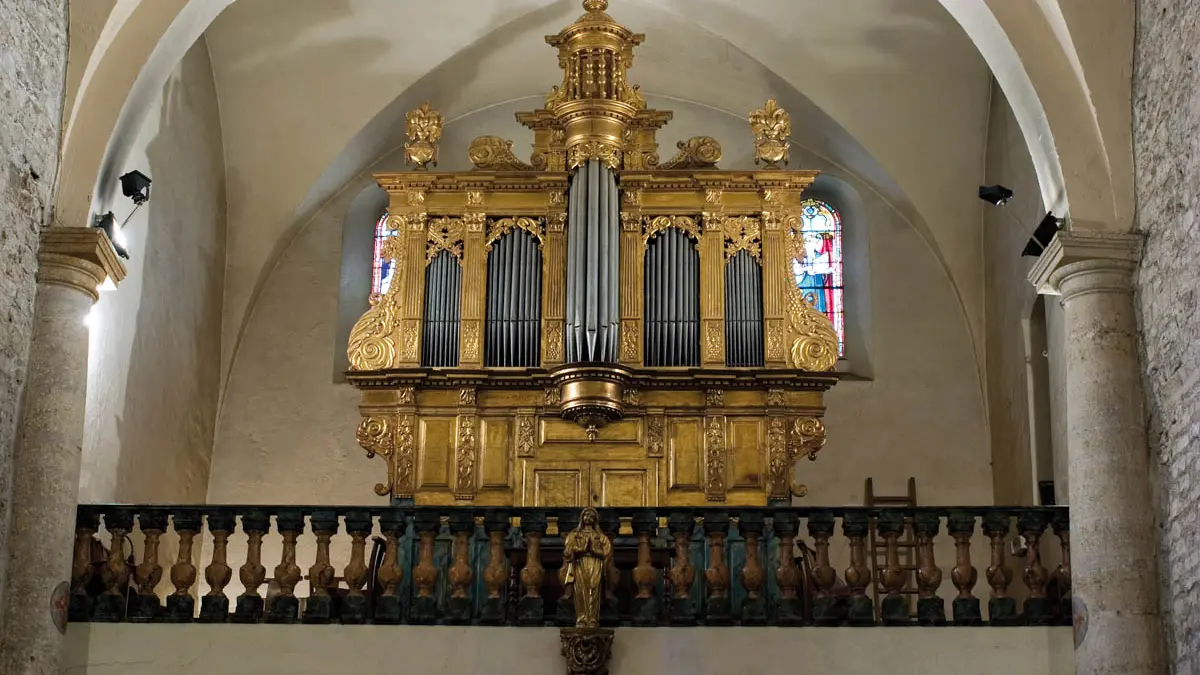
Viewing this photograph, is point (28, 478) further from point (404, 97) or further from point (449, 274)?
point (404, 97)

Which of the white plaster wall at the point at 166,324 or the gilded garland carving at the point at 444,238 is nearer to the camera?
the white plaster wall at the point at 166,324

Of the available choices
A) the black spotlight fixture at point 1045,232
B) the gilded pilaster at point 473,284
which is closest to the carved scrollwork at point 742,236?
the gilded pilaster at point 473,284

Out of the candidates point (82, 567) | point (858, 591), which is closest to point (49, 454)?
point (82, 567)

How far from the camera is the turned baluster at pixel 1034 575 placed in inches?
459

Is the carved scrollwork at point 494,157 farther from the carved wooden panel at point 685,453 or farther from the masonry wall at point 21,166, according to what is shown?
the masonry wall at point 21,166

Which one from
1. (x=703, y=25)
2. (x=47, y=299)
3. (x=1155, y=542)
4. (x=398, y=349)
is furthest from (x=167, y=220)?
(x=1155, y=542)

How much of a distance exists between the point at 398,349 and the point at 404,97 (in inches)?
137

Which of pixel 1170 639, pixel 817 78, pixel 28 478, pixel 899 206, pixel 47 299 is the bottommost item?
pixel 1170 639

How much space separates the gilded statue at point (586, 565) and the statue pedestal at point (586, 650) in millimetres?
67

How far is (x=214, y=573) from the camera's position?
11.9 m

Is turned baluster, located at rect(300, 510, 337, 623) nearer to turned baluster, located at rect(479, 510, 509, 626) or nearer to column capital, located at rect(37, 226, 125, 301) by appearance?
turned baluster, located at rect(479, 510, 509, 626)

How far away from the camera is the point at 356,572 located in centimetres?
1186

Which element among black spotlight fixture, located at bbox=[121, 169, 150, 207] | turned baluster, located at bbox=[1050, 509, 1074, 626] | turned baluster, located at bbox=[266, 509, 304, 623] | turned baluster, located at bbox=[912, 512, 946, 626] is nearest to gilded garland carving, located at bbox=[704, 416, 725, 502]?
turned baluster, located at bbox=[912, 512, 946, 626]

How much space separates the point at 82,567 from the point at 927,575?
5.74m
